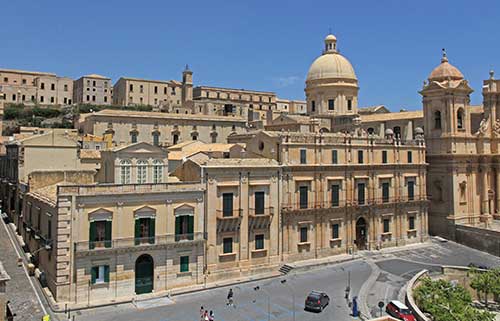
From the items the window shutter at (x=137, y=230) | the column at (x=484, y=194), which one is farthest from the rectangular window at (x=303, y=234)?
the column at (x=484, y=194)

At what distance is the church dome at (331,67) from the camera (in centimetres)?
5484

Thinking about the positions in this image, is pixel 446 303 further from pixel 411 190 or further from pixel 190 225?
pixel 411 190

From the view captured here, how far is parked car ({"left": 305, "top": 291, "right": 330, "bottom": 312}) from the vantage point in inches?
1044

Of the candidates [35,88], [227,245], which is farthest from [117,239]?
[35,88]

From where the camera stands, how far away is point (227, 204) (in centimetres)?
3303

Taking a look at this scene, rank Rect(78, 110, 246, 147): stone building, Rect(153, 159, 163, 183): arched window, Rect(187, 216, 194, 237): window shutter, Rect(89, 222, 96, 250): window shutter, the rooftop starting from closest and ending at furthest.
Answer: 1. Rect(89, 222, 96, 250): window shutter
2. Rect(187, 216, 194, 237): window shutter
3. Rect(153, 159, 163, 183): arched window
4. Rect(78, 110, 246, 147): stone building
5. the rooftop

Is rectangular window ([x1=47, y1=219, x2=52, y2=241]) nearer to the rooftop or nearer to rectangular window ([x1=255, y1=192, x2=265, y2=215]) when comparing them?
rectangular window ([x1=255, y1=192, x2=265, y2=215])

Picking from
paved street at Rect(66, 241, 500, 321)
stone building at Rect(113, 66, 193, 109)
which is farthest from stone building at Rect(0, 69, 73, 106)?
paved street at Rect(66, 241, 500, 321)

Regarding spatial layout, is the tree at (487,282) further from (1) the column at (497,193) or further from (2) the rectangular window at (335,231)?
(1) the column at (497,193)

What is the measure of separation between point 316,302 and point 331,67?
34.9m

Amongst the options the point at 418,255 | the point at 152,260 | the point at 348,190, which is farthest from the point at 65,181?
the point at 418,255

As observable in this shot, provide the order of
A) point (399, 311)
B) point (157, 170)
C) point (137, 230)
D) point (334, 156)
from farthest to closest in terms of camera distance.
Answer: point (334, 156) → point (157, 170) → point (137, 230) → point (399, 311)

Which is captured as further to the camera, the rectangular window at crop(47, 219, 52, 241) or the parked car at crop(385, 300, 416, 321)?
the rectangular window at crop(47, 219, 52, 241)

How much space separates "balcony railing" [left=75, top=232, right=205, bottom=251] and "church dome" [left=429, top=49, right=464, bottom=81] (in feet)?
105
